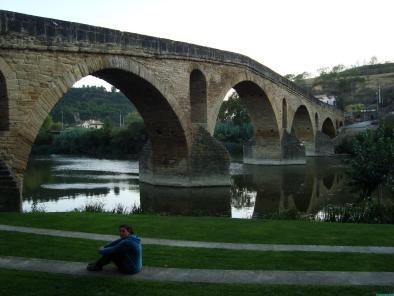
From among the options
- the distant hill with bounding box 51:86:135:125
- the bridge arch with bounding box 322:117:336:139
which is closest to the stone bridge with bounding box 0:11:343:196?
the bridge arch with bounding box 322:117:336:139

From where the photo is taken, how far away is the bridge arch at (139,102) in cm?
1416

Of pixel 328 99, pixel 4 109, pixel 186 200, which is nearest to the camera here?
pixel 4 109

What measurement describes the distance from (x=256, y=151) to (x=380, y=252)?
27977 millimetres

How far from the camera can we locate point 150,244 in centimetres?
833

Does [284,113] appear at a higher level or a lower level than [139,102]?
higher

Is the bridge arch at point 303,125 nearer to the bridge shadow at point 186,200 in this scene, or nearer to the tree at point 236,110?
the tree at point 236,110

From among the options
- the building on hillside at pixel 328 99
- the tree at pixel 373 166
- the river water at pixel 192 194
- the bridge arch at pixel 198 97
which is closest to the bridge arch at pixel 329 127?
the building on hillside at pixel 328 99

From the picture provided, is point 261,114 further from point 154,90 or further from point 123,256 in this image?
point 123,256

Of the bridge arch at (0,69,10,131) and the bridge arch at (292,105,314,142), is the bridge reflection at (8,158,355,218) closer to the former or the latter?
the bridge arch at (0,69,10,131)

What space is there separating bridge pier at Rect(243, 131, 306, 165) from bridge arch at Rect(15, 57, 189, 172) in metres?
14.2

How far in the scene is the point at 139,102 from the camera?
21.5 meters

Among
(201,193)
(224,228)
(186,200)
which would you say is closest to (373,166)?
(224,228)

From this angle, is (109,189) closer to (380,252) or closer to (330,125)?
(380,252)

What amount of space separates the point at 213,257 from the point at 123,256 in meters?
1.59
